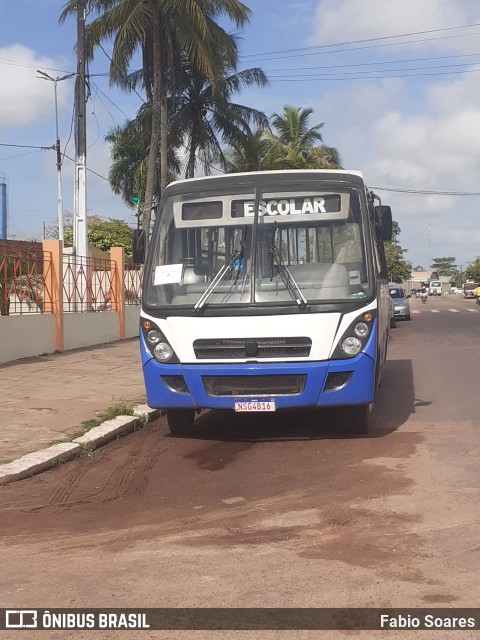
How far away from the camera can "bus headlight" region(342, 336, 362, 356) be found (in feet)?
24.6

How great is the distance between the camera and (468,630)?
3584 millimetres

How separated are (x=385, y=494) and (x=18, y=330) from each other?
1031 centimetres

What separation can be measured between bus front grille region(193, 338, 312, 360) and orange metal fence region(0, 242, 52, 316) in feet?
24.8

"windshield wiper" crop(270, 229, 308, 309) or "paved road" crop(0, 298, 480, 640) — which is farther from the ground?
"windshield wiper" crop(270, 229, 308, 309)

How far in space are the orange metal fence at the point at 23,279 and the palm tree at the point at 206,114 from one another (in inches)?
637

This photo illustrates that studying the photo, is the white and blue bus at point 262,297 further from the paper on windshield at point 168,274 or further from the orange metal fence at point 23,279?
the orange metal fence at point 23,279

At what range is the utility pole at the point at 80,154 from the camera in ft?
68.7

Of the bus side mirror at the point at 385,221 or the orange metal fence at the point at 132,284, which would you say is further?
the orange metal fence at the point at 132,284

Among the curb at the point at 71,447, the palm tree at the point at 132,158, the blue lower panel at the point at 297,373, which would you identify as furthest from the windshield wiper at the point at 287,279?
the palm tree at the point at 132,158

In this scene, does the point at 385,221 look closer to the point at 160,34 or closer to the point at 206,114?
the point at 160,34

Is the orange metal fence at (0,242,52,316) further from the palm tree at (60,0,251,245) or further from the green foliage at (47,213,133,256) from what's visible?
the green foliage at (47,213,133,256)

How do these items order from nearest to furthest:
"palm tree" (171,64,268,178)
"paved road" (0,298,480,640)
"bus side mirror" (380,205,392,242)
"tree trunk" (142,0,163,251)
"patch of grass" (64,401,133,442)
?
"paved road" (0,298,480,640), "patch of grass" (64,401,133,442), "bus side mirror" (380,205,392,242), "tree trunk" (142,0,163,251), "palm tree" (171,64,268,178)

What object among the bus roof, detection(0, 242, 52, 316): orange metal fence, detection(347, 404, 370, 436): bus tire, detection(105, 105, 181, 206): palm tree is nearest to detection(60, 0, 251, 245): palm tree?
detection(105, 105, 181, 206): palm tree

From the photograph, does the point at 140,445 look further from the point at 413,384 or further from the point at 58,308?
the point at 58,308
